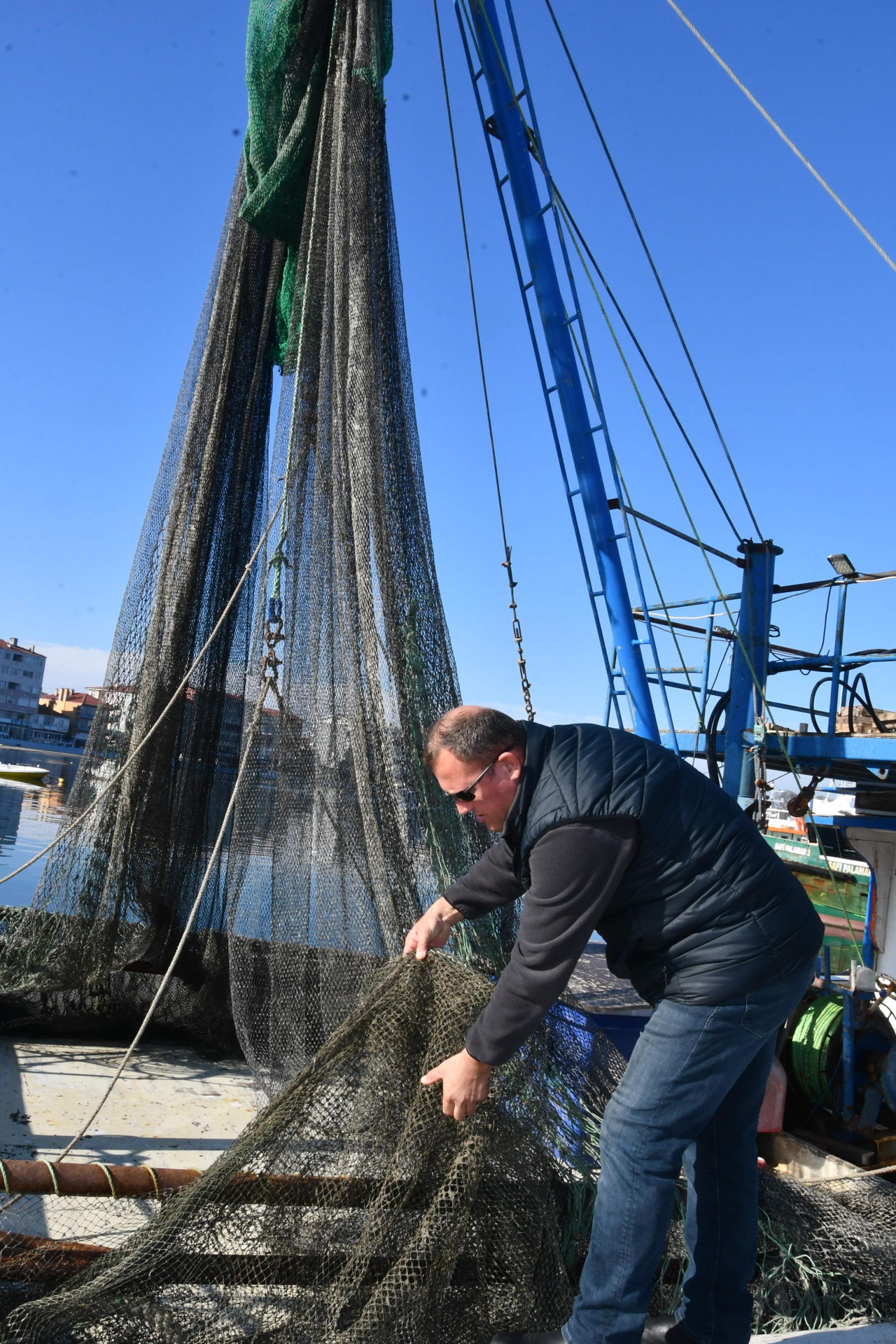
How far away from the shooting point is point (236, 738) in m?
4.24

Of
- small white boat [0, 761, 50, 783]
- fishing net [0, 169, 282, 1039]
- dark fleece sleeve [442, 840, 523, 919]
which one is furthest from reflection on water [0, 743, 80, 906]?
dark fleece sleeve [442, 840, 523, 919]

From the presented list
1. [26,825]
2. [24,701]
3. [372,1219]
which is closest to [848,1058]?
[372,1219]

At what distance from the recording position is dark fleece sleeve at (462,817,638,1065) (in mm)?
1734

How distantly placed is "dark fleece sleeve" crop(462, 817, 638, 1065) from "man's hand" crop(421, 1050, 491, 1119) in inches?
2.2

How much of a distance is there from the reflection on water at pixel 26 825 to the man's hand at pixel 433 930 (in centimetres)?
465

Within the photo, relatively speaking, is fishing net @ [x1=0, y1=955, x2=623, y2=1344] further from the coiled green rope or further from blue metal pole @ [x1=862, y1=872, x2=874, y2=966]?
blue metal pole @ [x1=862, y1=872, x2=874, y2=966]

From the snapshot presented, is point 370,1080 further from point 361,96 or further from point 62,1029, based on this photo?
point 361,96

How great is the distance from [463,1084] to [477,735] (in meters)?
0.70

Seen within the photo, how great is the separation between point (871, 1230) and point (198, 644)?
3311 millimetres

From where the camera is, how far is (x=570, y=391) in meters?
6.27

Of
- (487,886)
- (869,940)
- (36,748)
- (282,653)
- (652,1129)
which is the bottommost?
(36,748)

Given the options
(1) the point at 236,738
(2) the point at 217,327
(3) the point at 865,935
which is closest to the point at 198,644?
(1) the point at 236,738

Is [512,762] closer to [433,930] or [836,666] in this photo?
[433,930]

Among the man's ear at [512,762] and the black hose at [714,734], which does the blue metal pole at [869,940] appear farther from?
the man's ear at [512,762]
